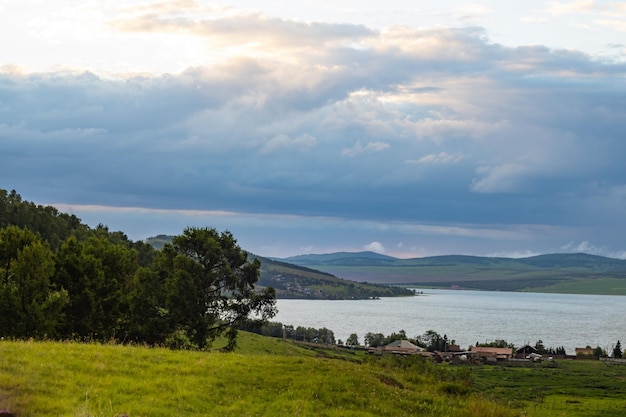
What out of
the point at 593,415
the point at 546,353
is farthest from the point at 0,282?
the point at 546,353

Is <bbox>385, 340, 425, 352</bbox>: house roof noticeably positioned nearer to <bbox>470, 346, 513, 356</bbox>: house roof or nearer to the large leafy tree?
<bbox>470, 346, 513, 356</bbox>: house roof

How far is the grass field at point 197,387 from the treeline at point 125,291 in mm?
20124

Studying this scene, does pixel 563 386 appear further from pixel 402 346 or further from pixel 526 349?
pixel 526 349

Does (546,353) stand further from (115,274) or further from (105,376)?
(105,376)

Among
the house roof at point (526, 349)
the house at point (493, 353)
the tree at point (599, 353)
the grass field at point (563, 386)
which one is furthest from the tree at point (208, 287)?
the tree at point (599, 353)

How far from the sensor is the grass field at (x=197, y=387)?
17203 mm

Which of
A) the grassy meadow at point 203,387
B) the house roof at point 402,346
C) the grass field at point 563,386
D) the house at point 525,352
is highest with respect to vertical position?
the grassy meadow at point 203,387

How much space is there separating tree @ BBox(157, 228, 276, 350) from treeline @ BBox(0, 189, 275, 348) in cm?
8

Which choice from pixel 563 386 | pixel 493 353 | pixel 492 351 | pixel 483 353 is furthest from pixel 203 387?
pixel 492 351

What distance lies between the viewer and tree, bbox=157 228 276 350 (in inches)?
2109

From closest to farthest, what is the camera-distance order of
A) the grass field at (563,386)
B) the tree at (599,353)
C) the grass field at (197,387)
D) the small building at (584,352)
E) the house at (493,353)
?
the grass field at (197,387) → the grass field at (563,386) → the house at (493,353) → the tree at (599,353) → the small building at (584,352)

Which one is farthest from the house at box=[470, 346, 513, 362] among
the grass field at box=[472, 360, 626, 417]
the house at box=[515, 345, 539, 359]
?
the grass field at box=[472, 360, 626, 417]

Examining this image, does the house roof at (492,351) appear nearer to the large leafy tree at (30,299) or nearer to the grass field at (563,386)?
the grass field at (563,386)

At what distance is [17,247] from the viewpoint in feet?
152
